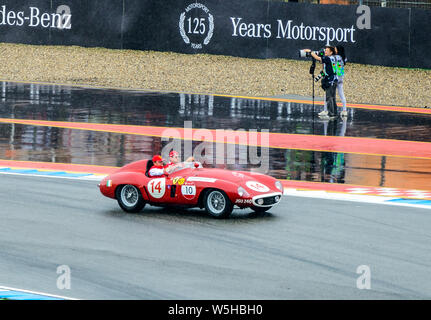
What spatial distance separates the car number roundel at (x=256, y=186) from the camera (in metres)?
13.1

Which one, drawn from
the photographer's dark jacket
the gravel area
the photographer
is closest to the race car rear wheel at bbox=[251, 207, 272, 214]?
the photographer

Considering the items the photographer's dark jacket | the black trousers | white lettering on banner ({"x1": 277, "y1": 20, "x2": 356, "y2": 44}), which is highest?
white lettering on banner ({"x1": 277, "y1": 20, "x2": 356, "y2": 44})

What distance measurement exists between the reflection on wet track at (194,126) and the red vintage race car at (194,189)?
12.3 feet

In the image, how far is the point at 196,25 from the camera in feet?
108

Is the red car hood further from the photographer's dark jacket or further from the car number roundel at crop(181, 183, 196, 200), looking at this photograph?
the photographer's dark jacket

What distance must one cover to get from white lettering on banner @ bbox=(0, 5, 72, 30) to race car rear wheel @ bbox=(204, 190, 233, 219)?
21.8 metres

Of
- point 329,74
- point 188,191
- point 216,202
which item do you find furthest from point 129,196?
point 329,74

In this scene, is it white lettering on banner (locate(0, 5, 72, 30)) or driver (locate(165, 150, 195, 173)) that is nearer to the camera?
driver (locate(165, 150, 195, 173))

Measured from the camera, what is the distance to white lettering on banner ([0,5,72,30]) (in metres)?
33.9

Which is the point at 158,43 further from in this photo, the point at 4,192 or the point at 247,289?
the point at 247,289

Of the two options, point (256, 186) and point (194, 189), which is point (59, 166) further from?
point (256, 186)

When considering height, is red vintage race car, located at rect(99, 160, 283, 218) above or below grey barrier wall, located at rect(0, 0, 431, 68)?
below

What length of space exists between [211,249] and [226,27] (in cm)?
2182

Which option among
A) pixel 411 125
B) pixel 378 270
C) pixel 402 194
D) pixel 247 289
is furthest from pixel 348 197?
pixel 411 125
